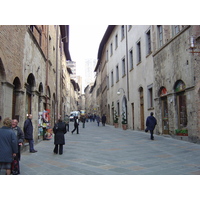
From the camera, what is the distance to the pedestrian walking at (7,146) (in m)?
5.20

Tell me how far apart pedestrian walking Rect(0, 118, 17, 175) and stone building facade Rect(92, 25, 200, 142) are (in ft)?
27.5

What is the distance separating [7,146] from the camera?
17.1ft

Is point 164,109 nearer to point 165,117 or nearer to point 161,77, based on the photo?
point 165,117

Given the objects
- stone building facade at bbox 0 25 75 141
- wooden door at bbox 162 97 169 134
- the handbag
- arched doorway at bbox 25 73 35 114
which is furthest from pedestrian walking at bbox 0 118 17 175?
wooden door at bbox 162 97 169 134

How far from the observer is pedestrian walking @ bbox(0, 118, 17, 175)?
5195 mm

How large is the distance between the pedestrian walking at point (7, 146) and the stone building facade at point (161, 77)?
838cm

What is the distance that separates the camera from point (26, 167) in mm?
6672

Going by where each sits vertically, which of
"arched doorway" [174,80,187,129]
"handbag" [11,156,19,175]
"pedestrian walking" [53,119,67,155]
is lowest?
"handbag" [11,156,19,175]

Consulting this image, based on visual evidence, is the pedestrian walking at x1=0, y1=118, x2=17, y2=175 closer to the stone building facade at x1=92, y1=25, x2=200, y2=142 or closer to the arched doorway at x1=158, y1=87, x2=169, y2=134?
the stone building facade at x1=92, y1=25, x2=200, y2=142

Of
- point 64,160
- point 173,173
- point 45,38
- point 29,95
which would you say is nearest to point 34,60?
point 29,95

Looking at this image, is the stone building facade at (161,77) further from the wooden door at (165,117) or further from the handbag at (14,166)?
the handbag at (14,166)

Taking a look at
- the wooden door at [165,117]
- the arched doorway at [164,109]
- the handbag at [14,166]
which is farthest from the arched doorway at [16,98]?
the wooden door at [165,117]

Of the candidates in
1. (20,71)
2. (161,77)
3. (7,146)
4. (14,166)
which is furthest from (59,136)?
(161,77)

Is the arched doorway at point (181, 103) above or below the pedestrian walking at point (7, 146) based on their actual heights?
above
